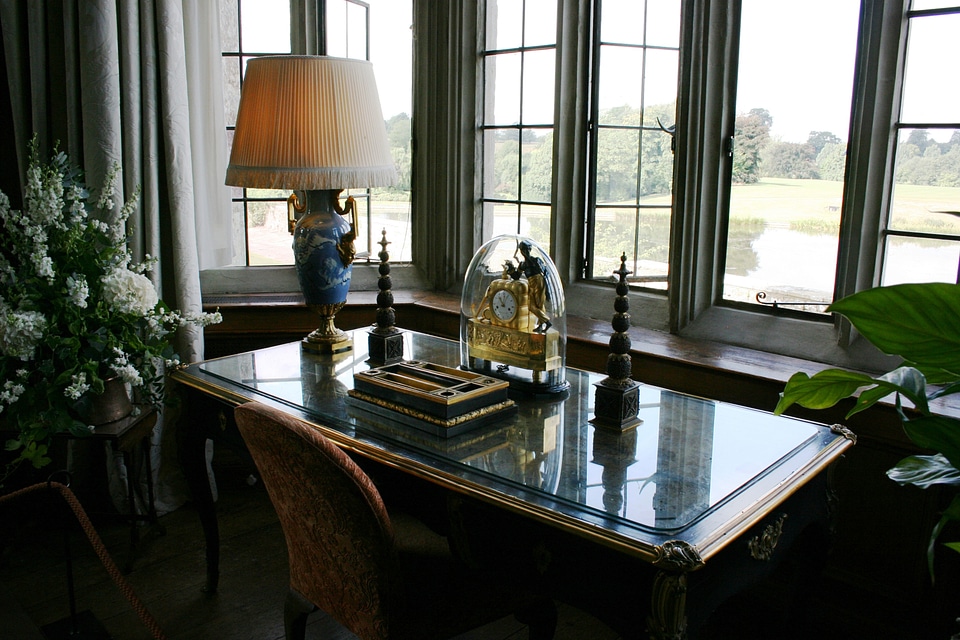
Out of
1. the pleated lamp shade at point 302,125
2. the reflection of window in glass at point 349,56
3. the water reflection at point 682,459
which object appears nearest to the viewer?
the water reflection at point 682,459

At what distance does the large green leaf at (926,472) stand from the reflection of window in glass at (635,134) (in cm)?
177

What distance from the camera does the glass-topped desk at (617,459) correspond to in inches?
49.8

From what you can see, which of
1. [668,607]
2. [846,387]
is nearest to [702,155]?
[846,387]

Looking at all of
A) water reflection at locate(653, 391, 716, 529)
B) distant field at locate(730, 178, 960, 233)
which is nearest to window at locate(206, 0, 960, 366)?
distant field at locate(730, 178, 960, 233)

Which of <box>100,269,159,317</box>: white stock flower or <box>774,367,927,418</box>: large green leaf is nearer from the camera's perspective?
<box>774,367,927,418</box>: large green leaf

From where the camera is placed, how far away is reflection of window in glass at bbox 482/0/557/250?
302cm

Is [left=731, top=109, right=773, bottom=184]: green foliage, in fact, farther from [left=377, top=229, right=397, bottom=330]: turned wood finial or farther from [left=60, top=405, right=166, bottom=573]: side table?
[left=60, top=405, right=166, bottom=573]: side table

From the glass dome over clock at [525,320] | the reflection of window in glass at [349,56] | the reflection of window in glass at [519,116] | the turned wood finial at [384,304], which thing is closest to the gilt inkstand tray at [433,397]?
the glass dome over clock at [525,320]

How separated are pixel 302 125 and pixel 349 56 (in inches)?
46.3

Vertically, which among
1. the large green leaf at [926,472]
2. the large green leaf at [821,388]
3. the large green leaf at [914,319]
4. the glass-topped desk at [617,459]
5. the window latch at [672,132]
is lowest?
the glass-topped desk at [617,459]

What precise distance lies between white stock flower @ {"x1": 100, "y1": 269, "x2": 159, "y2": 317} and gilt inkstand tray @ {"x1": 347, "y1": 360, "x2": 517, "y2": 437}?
34.0 inches

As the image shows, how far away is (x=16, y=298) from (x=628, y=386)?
1747 millimetres

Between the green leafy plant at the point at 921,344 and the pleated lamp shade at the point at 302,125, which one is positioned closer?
the green leafy plant at the point at 921,344

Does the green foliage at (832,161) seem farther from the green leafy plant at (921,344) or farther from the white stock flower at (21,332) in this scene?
the white stock flower at (21,332)
